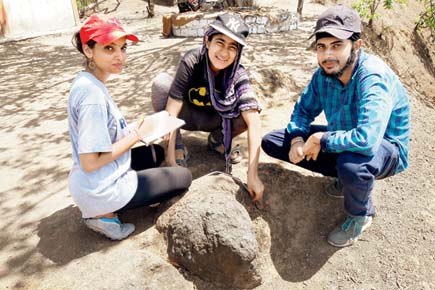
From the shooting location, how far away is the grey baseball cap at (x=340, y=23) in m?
2.05

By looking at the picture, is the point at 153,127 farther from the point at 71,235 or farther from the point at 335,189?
the point at 335,189

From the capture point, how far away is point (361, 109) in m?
2.04

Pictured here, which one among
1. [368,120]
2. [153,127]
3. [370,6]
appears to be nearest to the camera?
[368,120]

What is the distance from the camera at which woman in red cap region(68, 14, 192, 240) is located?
188 cm

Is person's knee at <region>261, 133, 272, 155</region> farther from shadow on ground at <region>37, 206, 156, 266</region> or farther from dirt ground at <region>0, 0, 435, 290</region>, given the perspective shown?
shadow on ground at <region>37, 206, 156, 266</region>

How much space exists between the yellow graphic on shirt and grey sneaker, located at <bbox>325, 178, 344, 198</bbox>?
110cm

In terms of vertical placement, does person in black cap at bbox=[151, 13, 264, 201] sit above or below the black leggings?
above

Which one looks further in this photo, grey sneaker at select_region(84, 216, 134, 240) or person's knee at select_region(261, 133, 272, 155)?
person's knee at select_region(261, 133, 272, 155)

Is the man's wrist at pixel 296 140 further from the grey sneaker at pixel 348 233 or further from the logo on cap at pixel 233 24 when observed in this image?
the logo on cap at pixel 233 24

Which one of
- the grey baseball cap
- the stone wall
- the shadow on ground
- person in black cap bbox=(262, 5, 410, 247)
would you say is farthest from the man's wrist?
the stone wall

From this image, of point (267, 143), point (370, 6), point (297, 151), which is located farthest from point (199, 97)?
point (370, 6)

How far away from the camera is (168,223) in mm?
2225

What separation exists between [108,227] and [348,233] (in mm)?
1513

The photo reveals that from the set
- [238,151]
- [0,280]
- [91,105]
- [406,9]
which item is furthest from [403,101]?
[406,9]
